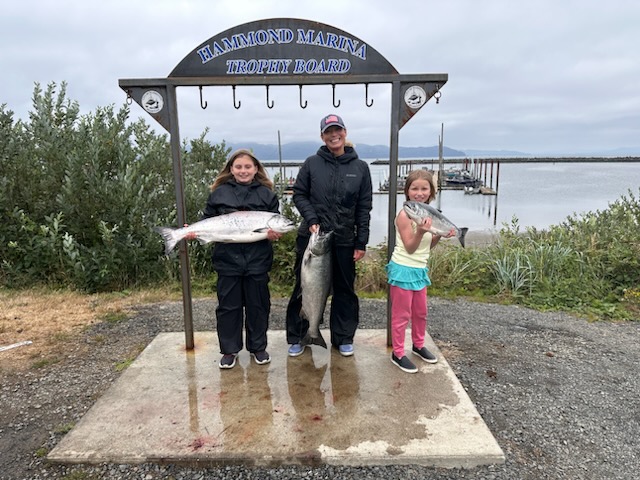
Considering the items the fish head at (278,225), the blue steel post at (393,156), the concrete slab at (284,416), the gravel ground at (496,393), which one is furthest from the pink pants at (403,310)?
the fish head at (278,225)

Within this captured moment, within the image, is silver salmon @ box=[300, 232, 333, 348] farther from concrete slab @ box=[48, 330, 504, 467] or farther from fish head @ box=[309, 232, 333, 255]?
concrete slab @ box=[48, 330, 504, 467]

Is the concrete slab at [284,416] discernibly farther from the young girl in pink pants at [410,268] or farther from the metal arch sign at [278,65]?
the metal arch sign at [278,65]

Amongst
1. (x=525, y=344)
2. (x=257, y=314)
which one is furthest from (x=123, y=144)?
(x=525, y=344)

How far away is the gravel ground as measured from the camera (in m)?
3.09

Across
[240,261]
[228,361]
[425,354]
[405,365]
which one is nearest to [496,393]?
[425,354]

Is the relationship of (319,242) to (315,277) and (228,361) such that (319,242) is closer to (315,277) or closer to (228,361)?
(315,277)

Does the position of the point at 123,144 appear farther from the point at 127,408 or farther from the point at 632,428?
the point at 632,428

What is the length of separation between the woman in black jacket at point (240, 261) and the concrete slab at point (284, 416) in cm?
39

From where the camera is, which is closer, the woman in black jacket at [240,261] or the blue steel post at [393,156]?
the woman in black jacket at [240,261]

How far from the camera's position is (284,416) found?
355 centimetres

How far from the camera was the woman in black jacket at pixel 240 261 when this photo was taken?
421cm

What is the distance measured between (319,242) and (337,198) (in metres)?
0.49

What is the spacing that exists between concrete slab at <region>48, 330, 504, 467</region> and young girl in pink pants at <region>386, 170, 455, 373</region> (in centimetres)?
29

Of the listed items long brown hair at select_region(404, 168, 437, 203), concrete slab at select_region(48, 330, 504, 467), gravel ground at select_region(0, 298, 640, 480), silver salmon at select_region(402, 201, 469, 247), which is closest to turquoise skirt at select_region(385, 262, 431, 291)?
silver salmon at select_region(402, 201, 469, 247)
